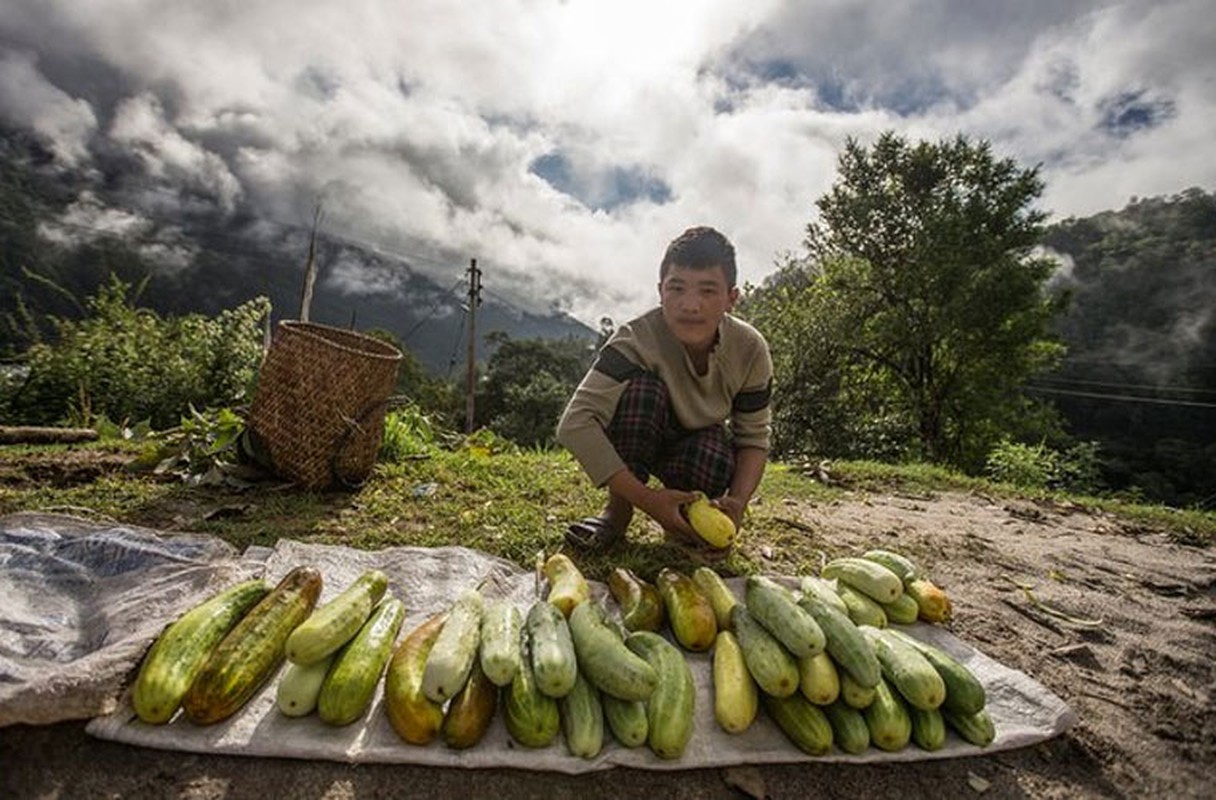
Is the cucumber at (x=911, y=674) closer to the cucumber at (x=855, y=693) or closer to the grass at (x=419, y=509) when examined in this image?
the cucumber at (x=855, y=693)

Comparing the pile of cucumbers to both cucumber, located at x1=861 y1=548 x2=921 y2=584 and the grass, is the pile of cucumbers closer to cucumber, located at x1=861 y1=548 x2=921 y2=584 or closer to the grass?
cucumber, located at x1=861 y1=548 x2=921 y2=584

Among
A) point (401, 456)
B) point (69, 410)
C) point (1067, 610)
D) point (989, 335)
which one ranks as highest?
point (989, 335)

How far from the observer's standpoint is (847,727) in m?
1.89

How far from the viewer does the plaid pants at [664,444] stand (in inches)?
140

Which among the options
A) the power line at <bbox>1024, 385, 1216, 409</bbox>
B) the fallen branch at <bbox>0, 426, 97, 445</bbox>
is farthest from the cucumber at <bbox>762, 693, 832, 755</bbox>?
the power line at <bbox>1024, 385, 1216, 409</bbox>

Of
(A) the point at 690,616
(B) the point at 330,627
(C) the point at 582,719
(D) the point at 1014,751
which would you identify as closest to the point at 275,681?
(B) the point at 330,627

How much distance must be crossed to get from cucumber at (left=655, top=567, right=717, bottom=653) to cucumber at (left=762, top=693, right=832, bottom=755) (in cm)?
38

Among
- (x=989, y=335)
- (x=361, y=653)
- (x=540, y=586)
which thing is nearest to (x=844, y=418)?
(x=989, y=335)

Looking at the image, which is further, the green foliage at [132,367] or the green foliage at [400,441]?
the green foliage at [132,367]

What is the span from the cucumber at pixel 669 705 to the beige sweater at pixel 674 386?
1283 millimetres

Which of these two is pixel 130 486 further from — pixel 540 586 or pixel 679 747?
pixel 679 747

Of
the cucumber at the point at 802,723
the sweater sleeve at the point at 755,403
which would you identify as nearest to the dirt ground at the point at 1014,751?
the cucumber at the point at 802,723

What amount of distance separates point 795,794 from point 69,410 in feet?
36.6

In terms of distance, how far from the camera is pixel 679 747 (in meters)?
1.76
